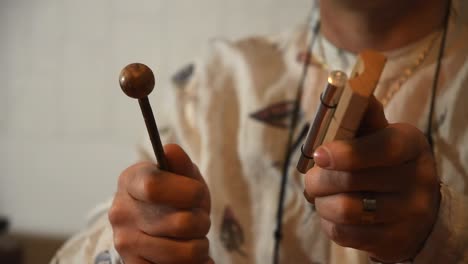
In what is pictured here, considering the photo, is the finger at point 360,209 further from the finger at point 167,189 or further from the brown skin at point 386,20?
the brown skin at point 386,20

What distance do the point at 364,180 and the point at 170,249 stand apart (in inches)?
4.5

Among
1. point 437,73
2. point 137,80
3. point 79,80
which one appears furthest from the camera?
point 79,80

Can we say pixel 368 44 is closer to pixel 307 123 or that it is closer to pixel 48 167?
pixel 307 123

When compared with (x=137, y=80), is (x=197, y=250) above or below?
below

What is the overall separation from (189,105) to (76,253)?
0.58 ft

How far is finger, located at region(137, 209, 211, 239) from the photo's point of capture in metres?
0.27

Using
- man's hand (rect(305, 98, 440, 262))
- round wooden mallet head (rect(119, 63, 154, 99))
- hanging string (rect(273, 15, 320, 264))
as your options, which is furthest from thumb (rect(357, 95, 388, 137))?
hanging string (rect(273, 15, 320, 264))

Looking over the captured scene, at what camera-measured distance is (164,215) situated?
10.7 inches

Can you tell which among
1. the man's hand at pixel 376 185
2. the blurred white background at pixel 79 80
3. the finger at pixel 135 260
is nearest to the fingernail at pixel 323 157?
the man's hand at pixel 376 185

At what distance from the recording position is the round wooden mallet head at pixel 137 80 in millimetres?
207

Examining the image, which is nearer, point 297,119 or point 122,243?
point 122,243

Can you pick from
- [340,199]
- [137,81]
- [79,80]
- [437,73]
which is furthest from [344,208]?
[79,80]

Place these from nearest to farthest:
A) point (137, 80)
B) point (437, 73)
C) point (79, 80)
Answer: point (137, 80)
point (437, 73)
point (79, 80)

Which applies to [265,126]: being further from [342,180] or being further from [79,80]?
[79,80]
